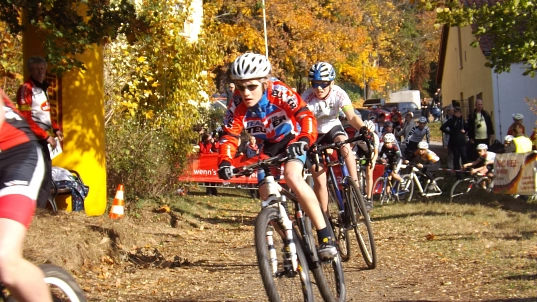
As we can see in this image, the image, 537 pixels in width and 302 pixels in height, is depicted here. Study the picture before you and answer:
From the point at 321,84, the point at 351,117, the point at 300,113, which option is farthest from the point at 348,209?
the point at 300,113

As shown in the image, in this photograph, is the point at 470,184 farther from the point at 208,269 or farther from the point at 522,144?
the point at 208,269

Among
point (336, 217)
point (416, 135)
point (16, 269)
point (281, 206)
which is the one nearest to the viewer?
point (16, 269)

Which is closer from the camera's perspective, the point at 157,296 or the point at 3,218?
the point at 3,218

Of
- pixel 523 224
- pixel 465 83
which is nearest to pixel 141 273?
pixel 523 224

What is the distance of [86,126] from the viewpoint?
11.3 metres

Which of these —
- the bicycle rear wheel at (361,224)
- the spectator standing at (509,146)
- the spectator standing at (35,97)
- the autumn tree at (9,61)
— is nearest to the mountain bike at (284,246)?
the bicycle rear wheel at (361,224)

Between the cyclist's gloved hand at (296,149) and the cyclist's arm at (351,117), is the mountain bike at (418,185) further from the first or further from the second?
the cyclist's gloved hand at (296,149)

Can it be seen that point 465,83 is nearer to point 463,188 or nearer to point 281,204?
point 463,188

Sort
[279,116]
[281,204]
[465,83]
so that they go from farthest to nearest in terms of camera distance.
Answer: [465,83] → [279,116] → [281,204]

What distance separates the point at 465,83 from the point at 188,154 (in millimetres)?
21510

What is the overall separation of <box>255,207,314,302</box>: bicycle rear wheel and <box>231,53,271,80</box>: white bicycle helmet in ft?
3.30

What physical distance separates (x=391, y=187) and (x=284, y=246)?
501 inches

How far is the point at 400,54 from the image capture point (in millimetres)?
67500

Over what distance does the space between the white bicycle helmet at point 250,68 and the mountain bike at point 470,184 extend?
1188 centimetres
